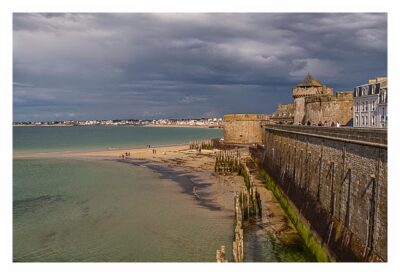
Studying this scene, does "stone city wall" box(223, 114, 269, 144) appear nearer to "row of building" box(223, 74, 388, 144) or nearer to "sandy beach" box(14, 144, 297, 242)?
"row of building" box(223, 74, 388, 144)

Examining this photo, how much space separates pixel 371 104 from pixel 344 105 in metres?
6.39

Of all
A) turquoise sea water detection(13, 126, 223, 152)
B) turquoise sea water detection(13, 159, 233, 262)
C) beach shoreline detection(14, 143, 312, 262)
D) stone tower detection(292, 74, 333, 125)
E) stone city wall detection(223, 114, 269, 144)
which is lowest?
turquoise sea water detection(13, 159, 233, 262)

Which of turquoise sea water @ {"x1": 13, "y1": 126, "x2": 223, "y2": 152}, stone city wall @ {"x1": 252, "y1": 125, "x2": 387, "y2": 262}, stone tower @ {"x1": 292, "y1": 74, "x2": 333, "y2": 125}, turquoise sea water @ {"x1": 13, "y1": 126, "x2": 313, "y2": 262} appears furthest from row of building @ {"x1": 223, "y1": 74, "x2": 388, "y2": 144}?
turquoise sea water @ {"x1": 13, "y1": 126, "x2": 223, "y2": 152}

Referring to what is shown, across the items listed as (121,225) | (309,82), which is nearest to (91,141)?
(309,82)

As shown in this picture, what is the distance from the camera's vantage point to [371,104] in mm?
27578

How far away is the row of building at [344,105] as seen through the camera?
26.3 metres

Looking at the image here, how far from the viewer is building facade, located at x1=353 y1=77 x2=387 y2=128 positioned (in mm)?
→ 25484

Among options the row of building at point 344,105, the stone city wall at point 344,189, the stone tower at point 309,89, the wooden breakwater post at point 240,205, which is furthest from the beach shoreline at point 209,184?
the stone tower at point 309,89

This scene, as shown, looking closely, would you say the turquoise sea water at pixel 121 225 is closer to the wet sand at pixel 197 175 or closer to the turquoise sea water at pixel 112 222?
the turquoise sea water at pixel 112 222

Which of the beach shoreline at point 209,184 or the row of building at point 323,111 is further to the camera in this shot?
the row of building at point 323,111

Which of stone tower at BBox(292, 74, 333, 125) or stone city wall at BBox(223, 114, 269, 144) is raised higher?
stone tower at BBox(292, 74, 333, 125)

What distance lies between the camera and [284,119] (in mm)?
54062
